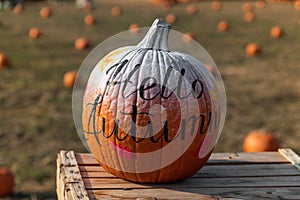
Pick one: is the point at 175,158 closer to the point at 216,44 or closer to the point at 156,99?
the point at 156,99

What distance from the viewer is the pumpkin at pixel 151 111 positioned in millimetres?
3098

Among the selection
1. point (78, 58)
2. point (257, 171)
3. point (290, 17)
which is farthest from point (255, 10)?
point (257, 171)

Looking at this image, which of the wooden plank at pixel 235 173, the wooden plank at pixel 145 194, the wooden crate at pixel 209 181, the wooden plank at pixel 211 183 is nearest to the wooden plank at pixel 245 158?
the wooden crate at pixel 209 181

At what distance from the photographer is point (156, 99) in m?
3.09

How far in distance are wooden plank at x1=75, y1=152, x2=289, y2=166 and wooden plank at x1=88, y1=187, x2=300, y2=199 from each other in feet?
1.78

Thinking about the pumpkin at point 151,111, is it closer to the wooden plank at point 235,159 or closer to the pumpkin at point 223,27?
the wooden plank at point 235,159

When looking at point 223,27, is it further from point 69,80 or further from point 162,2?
point 162,2

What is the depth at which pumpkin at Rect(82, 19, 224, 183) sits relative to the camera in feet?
10.2

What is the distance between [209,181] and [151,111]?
0.63 metres

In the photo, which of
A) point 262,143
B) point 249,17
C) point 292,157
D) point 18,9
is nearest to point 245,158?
point 292,157

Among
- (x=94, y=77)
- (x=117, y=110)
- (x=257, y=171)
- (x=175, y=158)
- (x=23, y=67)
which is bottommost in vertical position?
(x=257, y=171)

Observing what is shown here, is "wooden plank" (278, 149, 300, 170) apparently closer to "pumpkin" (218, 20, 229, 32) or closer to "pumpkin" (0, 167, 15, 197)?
"pumpkin" (0, 167, 15, 197)

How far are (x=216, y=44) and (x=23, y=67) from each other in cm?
453

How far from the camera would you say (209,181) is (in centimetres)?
341
